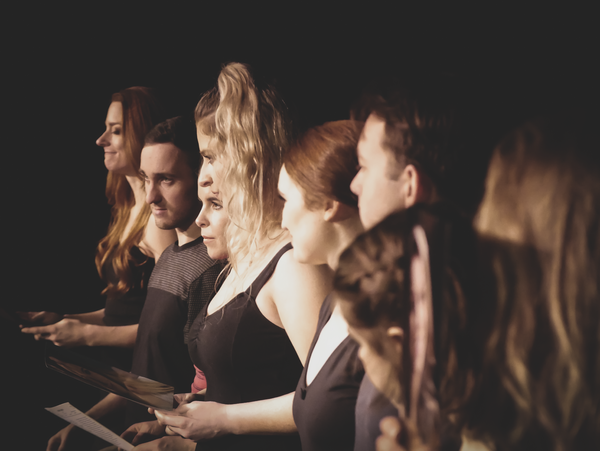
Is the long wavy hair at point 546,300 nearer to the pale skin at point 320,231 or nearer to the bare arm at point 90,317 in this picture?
the pale skin at point 320,231

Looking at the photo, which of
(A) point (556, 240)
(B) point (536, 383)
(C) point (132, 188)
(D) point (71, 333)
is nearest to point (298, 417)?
(B) point (536, 383)

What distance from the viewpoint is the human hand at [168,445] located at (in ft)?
5.20

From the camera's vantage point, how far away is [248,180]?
4.94 feet

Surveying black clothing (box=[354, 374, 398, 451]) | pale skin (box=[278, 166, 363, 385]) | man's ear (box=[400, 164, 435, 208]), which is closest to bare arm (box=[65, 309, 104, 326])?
pale skin (box=[278, 166, 363, 385])

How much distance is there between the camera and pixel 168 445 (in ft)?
5.33

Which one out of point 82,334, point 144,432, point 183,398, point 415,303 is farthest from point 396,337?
point 82,334

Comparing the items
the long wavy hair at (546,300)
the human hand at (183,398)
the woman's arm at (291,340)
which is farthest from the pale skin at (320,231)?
the human hand at (183,398)

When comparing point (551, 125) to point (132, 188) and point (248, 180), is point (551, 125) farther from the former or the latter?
point (132, 188)

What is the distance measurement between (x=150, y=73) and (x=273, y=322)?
1.39 m

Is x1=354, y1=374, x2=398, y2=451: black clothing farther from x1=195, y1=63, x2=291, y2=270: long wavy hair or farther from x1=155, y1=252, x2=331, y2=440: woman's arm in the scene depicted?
x1=195, y1=63, x2=291, y2=270: long wavy hair

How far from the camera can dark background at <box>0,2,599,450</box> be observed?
1.01 meters

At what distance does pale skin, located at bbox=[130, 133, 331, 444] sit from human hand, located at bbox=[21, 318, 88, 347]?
87 cm

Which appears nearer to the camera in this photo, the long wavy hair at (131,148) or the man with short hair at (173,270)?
the man with short hair at (173,270)

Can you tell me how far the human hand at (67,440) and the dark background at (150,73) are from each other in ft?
2.42
